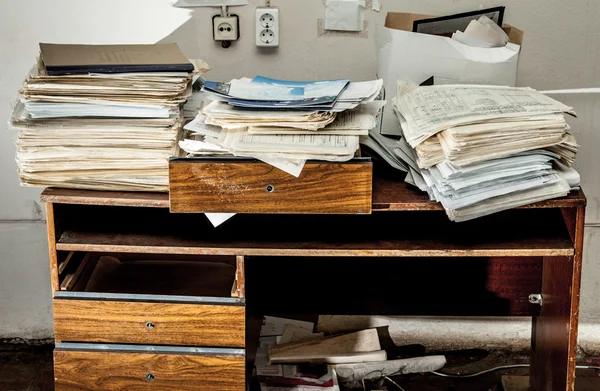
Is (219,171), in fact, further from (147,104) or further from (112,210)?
(112,210)

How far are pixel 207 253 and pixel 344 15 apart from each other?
0.89m

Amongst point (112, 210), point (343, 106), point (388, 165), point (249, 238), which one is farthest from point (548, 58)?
point (112, 210)

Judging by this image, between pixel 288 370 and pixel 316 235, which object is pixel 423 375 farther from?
pixel 316 235

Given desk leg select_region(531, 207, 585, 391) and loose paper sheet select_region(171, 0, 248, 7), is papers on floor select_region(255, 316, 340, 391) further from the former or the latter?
loose paper sheet select_region(171, 0, 248, 7)

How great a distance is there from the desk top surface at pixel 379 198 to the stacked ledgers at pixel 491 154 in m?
0.03

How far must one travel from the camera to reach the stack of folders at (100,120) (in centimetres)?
166

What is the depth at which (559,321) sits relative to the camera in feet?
6.06

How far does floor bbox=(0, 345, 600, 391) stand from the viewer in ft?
7.81

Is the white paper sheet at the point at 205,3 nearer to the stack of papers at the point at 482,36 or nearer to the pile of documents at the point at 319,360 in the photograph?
the stack of papers at the point at 482,36

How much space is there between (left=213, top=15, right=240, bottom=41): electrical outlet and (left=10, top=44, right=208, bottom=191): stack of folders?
0.53 m

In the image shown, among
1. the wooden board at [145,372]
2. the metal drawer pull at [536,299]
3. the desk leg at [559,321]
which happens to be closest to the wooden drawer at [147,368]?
the wooden board at [145,372]

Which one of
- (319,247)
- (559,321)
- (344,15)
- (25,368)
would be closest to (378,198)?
(319,247)

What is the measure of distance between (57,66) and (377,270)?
102 centimetres

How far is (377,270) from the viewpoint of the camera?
2197 millimetres
